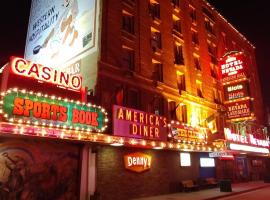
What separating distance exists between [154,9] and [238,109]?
1425 centimetres

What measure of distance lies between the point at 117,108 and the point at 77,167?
4450mm

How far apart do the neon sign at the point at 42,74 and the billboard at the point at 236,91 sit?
19.5 m

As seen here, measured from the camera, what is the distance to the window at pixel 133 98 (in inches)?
810

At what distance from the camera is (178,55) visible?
28.0 m

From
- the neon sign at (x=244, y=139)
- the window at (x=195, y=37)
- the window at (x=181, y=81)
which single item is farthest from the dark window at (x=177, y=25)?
the neon sign at (x=244, y=139)

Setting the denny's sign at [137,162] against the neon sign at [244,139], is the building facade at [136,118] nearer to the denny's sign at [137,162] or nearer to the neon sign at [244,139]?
the denny's sign at [137,162]

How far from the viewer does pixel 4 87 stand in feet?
44.2

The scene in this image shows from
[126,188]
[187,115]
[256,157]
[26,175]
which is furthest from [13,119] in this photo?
[256,157]

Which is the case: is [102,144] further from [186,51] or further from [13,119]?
[186,51]

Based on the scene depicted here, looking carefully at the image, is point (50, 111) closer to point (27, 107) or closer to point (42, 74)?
point (27, 107)

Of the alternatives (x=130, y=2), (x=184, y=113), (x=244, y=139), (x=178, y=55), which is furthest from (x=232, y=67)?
(x=130, y=2)

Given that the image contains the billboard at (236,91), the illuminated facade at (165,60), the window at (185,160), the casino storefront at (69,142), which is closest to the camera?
the casino storefront at (69,142)

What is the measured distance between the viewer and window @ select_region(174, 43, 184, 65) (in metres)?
27.2

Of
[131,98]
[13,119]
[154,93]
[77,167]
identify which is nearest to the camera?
[13,119]
